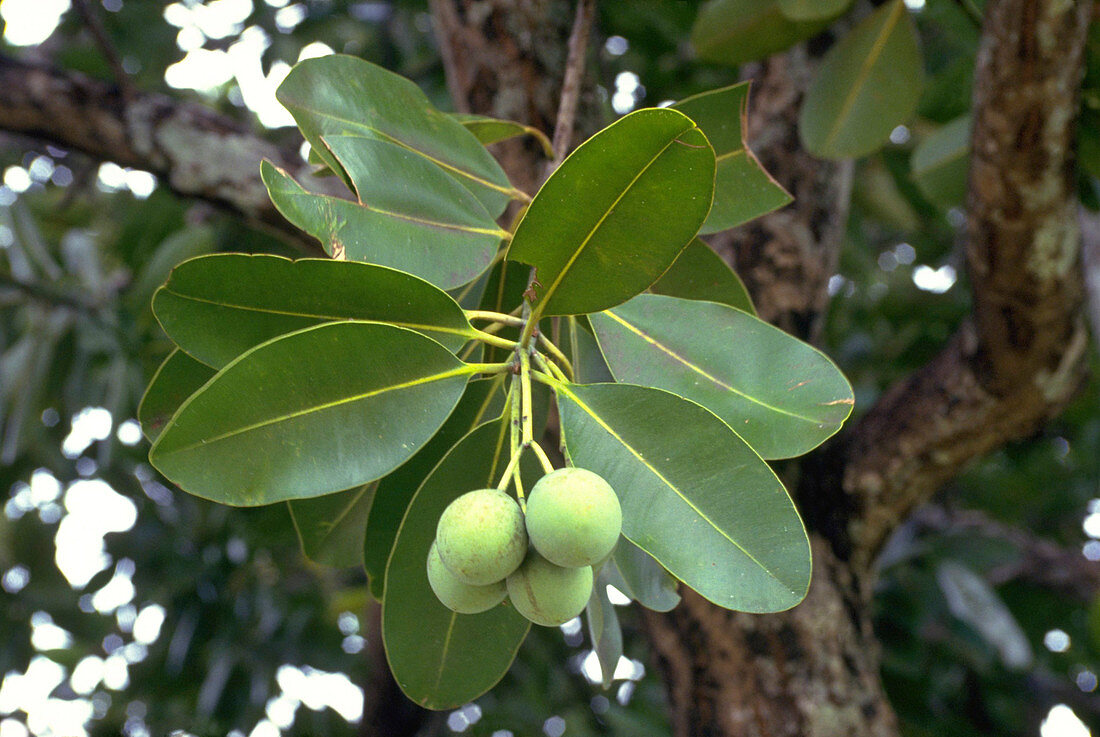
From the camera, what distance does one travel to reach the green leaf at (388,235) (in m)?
0.63

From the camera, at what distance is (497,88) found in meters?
1.33

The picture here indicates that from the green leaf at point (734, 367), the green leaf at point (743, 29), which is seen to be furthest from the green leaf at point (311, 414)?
the green leaf at point (743, 29)

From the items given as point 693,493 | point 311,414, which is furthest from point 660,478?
point 311,414

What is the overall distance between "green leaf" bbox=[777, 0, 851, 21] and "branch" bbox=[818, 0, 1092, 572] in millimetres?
198

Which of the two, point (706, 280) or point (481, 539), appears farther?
point (706, 280)

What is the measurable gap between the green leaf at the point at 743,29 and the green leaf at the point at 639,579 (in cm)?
89

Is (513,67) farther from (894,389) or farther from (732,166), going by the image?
(894,389)

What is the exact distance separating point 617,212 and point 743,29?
0.82 meters

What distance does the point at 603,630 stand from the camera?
29.0 inches

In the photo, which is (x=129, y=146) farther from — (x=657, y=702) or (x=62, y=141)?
(x=657, y=702)

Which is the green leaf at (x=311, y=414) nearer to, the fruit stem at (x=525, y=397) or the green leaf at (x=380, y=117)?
the fruit stem at (x=525, y=397)

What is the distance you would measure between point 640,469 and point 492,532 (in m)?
0.13

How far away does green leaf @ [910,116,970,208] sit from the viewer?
143 cm

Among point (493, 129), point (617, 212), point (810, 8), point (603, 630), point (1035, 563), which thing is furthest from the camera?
point (1035, 563)
